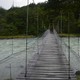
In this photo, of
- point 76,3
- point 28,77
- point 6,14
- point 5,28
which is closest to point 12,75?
point 28,77

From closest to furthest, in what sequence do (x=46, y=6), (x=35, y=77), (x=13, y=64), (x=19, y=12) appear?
(x=46, y=6) < (x=35, y=77) < (x=13, y=64) < (x=19, y=12)

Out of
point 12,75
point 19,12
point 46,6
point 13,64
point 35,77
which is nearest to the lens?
point 46,6

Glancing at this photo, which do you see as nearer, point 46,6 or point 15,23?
point 46,6

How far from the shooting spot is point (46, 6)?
9.70 feet

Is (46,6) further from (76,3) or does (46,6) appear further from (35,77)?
(35,77)

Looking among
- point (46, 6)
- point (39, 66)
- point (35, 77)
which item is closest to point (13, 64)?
point (35, 77)

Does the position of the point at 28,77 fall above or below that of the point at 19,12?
below

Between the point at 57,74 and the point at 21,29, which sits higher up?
the point at 21,29

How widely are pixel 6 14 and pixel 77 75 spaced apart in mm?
1089

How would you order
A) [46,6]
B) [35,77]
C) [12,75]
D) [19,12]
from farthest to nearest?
[19,12], [35,77], [12,75], [46,6]

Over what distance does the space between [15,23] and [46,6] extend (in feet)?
4.06

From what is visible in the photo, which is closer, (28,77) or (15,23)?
(28,77)

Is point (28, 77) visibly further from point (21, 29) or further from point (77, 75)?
point (21, 29)

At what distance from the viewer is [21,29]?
4.68 metres
